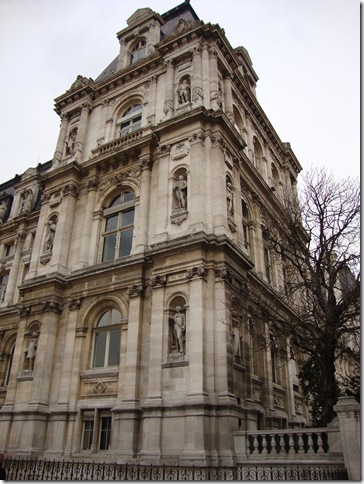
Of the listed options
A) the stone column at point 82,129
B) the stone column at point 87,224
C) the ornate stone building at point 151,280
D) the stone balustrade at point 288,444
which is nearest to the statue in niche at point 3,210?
the ornate stone building at point 151,280

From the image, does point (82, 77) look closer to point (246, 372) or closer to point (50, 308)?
point (50, 308)

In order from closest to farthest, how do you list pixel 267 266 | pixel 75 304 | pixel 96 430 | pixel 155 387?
pixel 155 387
pixel 96 430
pixel 75 304
pixel 267 266

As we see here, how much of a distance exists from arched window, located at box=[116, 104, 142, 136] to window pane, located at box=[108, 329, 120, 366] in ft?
38.8

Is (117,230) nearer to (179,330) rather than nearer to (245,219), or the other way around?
(245,219)

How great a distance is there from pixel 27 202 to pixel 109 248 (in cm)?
1288

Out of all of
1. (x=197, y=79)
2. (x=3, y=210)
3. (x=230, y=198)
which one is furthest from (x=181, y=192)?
(x=3, y=210)

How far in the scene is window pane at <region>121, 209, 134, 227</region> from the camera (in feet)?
71.7

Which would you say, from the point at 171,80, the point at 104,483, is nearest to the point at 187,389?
the point at 104,483

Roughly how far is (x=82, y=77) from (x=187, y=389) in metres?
21.7

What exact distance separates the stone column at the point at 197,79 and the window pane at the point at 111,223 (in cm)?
692

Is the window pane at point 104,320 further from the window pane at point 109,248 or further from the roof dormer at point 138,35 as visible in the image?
the roof dormer at point 138,35

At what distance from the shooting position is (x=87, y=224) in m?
22.6

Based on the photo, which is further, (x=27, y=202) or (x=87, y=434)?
(x=27, y=202)

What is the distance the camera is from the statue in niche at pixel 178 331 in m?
16.1
